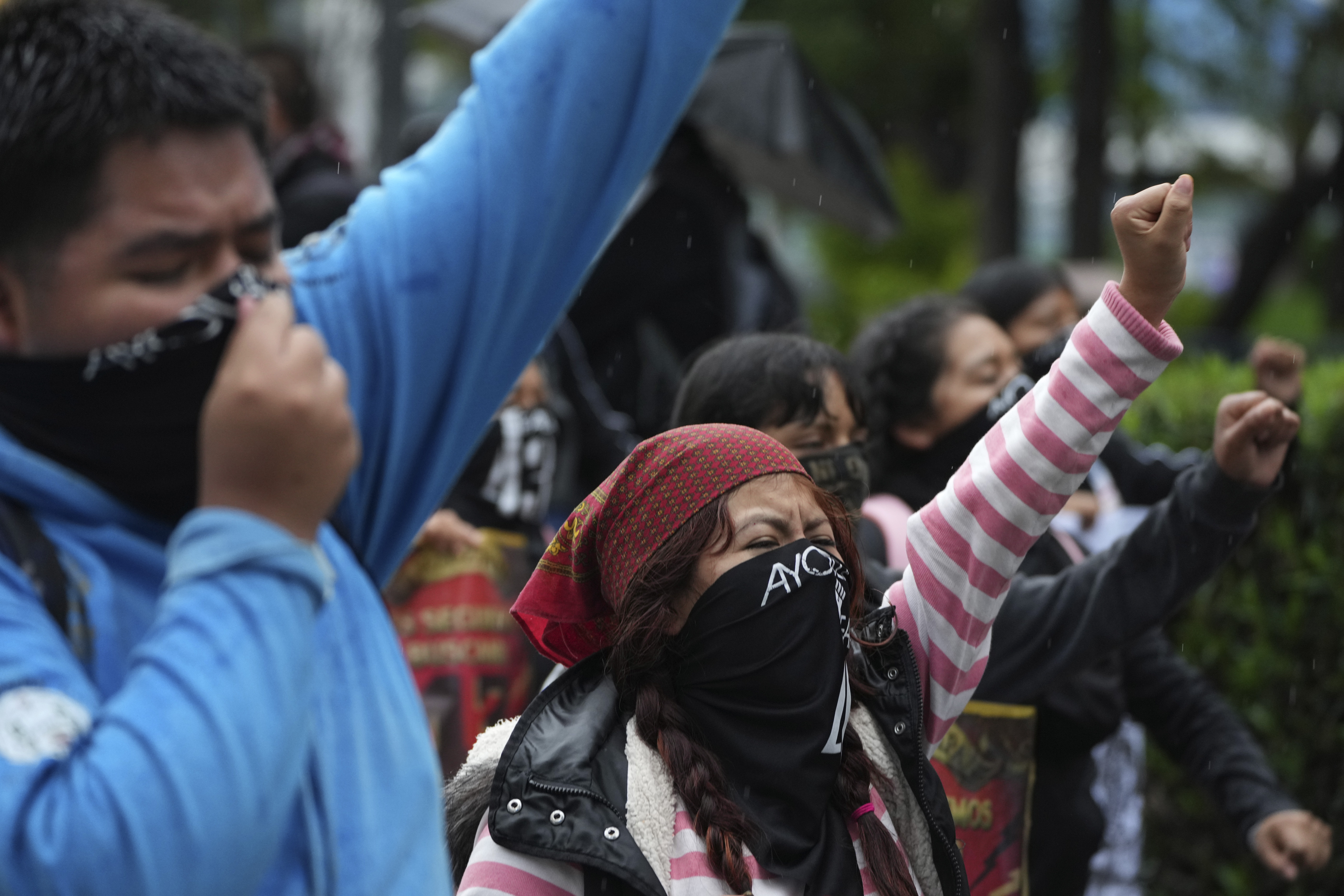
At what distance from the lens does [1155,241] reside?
205cm

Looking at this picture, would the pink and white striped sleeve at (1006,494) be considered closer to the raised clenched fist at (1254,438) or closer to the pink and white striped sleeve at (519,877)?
the raised clenched fist at (1254,438)

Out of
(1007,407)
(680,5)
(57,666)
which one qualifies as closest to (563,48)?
(680,5)

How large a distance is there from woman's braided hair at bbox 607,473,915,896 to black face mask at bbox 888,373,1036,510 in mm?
1435

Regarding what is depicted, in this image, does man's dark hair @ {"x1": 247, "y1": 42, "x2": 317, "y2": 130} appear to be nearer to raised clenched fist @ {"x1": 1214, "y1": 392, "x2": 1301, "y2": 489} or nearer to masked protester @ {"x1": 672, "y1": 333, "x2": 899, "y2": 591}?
masked protester @ {"x1": 672, "y1": 333, "x2": 899, "y2": 591}

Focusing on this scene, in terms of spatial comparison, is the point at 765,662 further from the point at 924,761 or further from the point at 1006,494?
the point at 1006,494

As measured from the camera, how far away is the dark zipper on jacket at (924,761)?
2.16 meters

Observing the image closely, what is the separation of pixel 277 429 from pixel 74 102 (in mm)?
367

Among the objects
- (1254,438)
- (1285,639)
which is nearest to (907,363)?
(1254,438)

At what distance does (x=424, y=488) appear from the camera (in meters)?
1.51

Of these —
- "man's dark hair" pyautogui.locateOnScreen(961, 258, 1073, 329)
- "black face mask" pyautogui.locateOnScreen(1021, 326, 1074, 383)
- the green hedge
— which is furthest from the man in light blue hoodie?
the green hedge

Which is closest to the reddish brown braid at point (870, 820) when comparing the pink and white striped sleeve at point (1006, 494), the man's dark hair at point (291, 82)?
the pink and white striped sleeve at point (1006, 494)

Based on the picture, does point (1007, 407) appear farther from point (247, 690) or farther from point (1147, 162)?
point (1147, 162)

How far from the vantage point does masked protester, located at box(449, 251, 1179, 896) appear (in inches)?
80.4

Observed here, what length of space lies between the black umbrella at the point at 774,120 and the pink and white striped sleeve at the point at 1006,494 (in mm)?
4384
